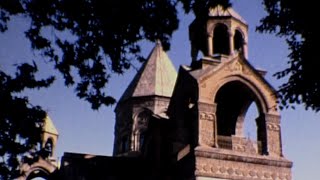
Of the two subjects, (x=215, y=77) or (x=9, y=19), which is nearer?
(x=9, y=19)

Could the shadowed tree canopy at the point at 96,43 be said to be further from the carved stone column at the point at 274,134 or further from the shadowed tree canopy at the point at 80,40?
the carved stone column at the point at 274,134

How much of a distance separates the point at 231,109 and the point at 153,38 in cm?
1165

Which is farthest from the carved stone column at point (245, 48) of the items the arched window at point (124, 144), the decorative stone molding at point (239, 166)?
the arched window at point (124, 144)

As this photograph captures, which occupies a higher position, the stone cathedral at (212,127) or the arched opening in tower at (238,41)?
the arched opening in tower at (238,41)

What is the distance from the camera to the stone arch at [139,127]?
2622 centimetres

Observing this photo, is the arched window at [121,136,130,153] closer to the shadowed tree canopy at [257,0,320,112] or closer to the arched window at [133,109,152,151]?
the arched window at [133,109,152,151]

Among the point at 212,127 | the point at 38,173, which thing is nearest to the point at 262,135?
the point at 212,127

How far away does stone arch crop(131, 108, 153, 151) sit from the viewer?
1032 inches

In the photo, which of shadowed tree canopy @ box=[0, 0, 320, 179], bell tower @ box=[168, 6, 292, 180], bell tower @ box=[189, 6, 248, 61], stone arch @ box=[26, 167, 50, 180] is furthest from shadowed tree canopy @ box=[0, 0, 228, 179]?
stone arch @ box=[26, 167, 50, 180]

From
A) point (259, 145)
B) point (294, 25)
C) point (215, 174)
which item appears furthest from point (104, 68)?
point (259, 145)

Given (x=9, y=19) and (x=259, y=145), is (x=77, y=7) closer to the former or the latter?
(x=9, y=19)

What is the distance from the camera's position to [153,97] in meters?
26.9

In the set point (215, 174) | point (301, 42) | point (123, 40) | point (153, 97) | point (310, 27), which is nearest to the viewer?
point (310, 27)

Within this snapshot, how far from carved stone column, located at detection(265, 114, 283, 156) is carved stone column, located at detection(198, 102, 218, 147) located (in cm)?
224
